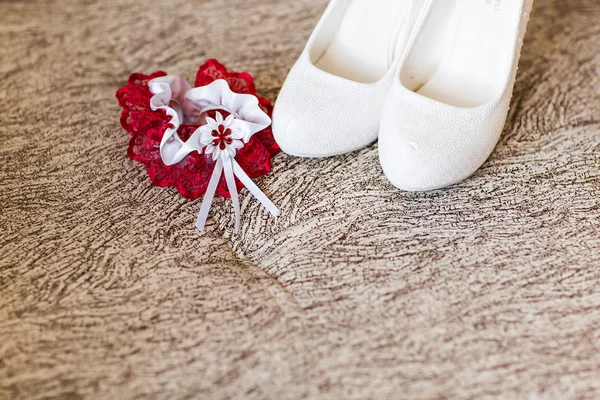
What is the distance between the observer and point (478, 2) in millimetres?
1013

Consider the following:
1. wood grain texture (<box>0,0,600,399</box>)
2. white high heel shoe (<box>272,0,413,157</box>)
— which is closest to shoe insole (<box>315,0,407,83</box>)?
white high heel shoe (<box>272,0,413,157</box>)

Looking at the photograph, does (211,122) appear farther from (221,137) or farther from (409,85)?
(409,85)

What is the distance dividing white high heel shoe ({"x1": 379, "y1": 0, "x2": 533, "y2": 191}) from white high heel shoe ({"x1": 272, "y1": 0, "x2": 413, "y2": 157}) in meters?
0.04

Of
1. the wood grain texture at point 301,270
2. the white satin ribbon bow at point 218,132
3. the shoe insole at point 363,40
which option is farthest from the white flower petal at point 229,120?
the shoe insole at point 363,40

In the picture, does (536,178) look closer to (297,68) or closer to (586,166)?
(586,166)

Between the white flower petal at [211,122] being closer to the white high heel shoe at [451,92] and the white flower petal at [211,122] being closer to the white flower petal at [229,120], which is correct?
the white flower petal at [229,120]

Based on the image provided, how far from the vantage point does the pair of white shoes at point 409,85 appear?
0.90 meters

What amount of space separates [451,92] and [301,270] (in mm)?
402

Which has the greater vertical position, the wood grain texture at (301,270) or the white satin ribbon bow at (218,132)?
the white satin ribbon bow at (218,132)

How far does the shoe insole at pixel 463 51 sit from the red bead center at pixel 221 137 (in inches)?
11.7

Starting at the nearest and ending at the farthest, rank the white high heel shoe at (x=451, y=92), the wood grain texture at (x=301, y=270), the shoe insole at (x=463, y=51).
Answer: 1. the wood grain texture at (x=301, y=270)
2. the white high heel shoe at (x=451, y=92)
3. the shoe insole at (x=463, y=51)

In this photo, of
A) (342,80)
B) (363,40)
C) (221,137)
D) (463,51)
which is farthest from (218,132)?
(463,51)

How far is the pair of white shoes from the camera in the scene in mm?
897

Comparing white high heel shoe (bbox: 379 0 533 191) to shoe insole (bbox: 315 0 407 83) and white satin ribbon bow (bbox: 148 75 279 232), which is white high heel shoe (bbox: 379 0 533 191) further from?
white satin ribbon bow (bbox: 148 75 279 232)
